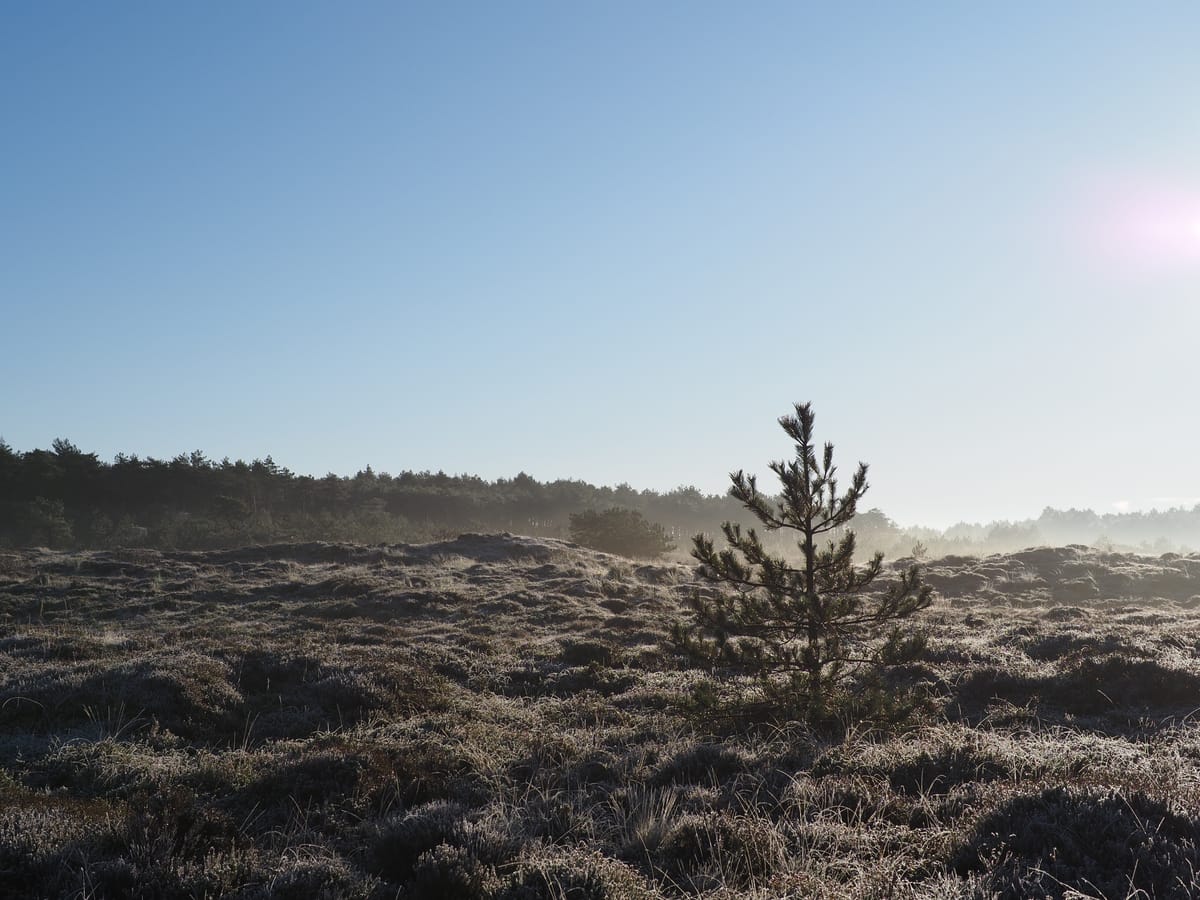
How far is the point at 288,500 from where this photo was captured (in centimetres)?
6122

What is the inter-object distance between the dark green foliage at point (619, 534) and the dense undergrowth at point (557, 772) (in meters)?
32.3

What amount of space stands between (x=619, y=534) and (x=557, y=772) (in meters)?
42.6

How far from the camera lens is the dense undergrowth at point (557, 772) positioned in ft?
14.0

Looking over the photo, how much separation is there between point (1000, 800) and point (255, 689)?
1056 cm

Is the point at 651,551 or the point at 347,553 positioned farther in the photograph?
the point at 651,551

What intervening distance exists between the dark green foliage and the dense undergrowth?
106 ft

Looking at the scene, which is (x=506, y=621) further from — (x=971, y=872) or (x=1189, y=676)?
(x=971, y=872)

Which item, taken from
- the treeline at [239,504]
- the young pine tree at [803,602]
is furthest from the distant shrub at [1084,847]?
the treeline at [239,504]

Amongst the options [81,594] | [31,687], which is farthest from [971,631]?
[81,594]

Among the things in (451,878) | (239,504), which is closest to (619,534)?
(239,504)

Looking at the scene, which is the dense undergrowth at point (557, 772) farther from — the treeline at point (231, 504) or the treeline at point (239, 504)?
the treeline at point (231, 504)

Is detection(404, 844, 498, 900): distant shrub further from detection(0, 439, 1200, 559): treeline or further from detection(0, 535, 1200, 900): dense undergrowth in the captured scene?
detection(0, 439, 1200, 559): treeline

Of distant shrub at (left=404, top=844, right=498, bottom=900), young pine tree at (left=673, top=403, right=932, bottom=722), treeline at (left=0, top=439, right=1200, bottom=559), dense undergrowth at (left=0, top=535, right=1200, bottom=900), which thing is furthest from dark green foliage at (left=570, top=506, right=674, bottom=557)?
distant shrub at (left=404, top=844, right=498, bottom=900)

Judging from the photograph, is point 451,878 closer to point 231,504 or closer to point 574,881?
point 574,881
